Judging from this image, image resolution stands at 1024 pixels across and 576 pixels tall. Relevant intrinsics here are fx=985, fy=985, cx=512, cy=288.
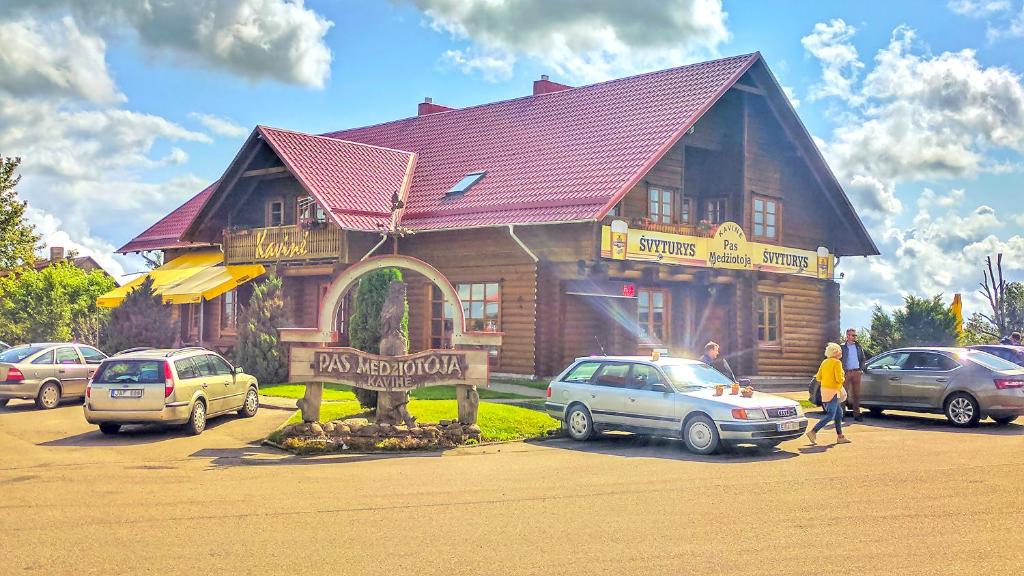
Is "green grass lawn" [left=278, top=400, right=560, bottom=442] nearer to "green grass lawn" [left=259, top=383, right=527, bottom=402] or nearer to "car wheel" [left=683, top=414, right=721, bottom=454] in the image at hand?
"green grass lawn" [left=259, top=383, right=527, bottom=402]

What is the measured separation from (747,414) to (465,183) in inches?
625

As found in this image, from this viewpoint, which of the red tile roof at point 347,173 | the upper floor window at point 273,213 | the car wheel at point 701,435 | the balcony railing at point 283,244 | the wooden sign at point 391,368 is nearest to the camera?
the car wheel at point 701,435

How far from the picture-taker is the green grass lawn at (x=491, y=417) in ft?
52.5

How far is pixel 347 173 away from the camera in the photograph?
29484 mm

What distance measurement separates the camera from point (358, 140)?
120ft

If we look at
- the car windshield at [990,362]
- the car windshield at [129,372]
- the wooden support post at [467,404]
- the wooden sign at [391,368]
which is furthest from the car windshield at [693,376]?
the car windshield at [129,372]

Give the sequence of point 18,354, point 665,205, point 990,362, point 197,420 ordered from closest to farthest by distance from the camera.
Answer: point 197,420, point 990,362, point 18,354, point 665,205

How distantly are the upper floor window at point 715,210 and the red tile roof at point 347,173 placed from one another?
9.14 metres

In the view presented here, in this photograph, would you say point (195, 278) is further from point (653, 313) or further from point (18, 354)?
point (653, 313)

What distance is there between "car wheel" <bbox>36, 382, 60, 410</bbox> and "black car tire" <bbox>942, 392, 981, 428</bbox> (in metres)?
17.5

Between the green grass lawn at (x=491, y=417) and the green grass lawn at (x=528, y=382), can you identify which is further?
the green grass lawn at (x=528, y=382)

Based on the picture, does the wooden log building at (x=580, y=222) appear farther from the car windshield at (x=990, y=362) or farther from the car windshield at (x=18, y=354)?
the car windshield at (x=990, y=362)

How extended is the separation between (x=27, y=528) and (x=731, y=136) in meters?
24.0

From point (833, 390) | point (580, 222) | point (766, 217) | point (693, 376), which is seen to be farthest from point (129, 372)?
point (766, 217)
